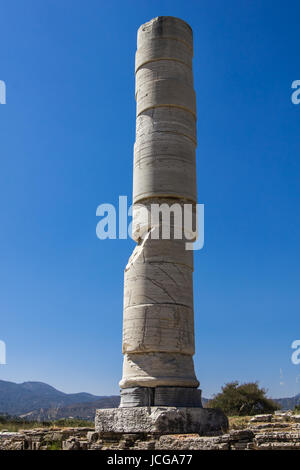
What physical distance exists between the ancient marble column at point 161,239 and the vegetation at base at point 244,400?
41.9ft

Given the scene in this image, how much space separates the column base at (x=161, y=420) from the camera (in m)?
9.00

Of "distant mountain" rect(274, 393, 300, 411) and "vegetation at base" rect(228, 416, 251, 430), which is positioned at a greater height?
"vegetation at base" rect(228, 416, 251, 430)

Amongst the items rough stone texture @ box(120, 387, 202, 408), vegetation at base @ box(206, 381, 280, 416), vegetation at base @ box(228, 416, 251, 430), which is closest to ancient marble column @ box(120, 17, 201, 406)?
rough stone texture @ box(120, 387, 202, 408)

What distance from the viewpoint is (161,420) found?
899 centimetres

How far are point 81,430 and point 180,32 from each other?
972 centimetres

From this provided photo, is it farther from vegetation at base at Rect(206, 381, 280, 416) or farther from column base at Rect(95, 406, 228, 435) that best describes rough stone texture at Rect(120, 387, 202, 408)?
vegetation at base at Rect(206, 381, 280, 416)

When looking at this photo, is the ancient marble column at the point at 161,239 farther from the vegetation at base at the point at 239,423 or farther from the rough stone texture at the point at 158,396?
the vegetation at base at the point at 239,423

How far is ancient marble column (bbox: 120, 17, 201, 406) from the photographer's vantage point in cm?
998

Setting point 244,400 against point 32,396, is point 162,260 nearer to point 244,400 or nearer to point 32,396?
point 244,400

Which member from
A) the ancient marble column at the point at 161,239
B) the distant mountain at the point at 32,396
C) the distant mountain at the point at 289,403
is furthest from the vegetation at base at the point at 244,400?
the distant mountain at the point at 32,396

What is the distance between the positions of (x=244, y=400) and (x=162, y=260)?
1407 cm

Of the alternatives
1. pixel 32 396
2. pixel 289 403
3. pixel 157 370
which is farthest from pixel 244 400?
pixel 32 396

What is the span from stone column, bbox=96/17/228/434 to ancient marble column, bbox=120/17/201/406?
2 centimetres
